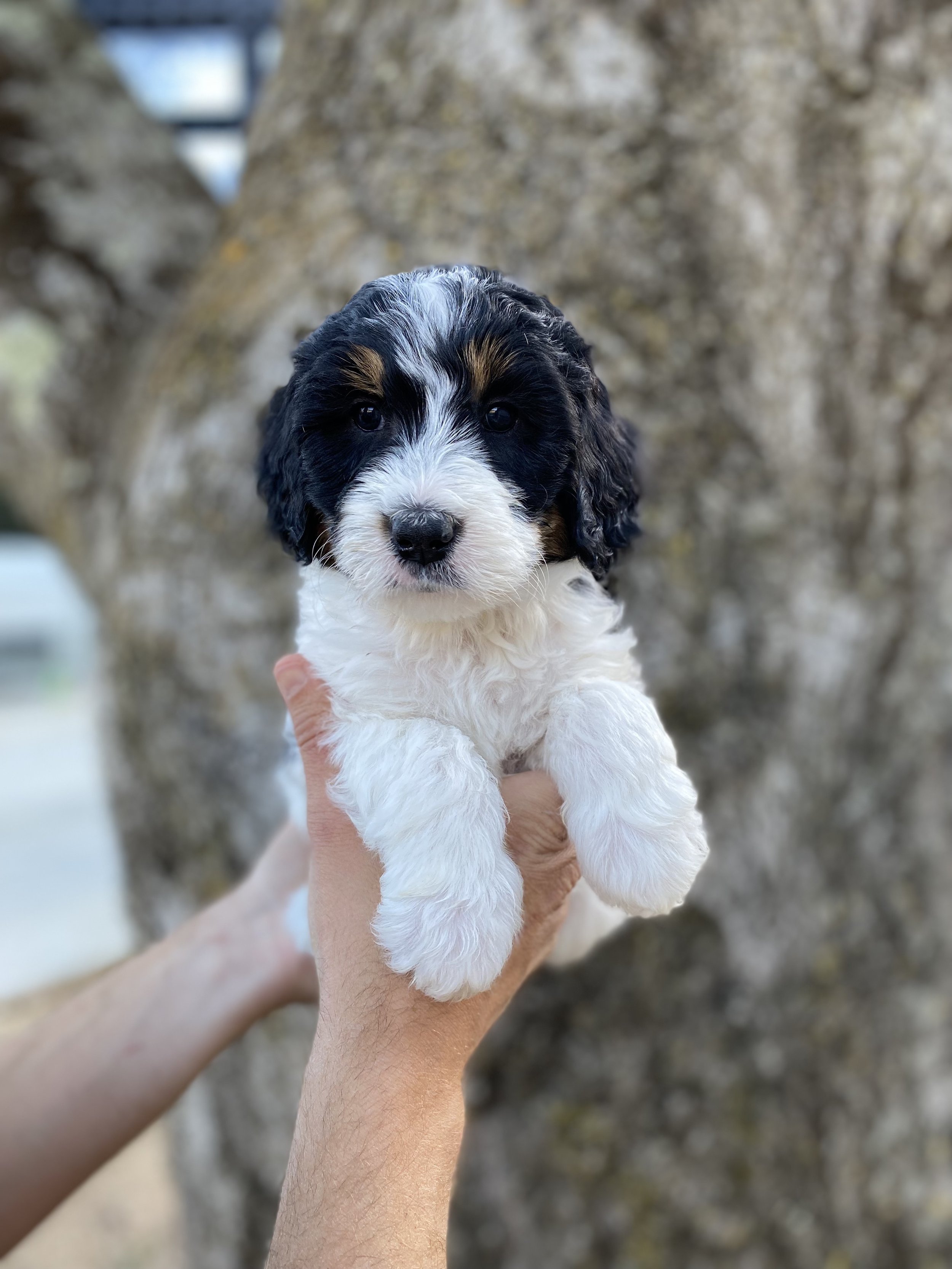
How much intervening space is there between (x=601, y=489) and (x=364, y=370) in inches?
17.8

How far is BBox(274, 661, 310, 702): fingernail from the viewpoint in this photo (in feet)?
6.84

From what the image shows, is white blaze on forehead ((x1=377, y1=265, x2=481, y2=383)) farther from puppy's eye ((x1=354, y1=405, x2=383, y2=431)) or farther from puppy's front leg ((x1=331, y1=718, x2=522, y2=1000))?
puppy's front leg ((x1=331, y1=718, x2=522, y2=1000))

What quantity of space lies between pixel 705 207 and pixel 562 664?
2.33 m

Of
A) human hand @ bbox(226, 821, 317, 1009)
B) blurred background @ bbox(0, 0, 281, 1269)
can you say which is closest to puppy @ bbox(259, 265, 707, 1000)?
human hand @ bbox(226, 821, 317, 1009)

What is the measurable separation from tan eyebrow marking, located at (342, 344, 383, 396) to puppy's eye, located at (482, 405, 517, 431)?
177mm

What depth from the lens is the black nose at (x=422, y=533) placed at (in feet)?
5.23

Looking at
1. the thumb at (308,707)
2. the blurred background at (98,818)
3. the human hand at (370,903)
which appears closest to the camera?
the human hand at (370,903)

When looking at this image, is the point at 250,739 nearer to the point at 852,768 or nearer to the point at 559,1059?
the point at 559,1059

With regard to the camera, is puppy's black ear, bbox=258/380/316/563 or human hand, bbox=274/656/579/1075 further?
human hand, bbox=274/656/579/1075

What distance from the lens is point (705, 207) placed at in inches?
143

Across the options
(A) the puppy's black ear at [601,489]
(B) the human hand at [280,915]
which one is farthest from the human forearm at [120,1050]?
(A) the puppy's black ear at [601,489]

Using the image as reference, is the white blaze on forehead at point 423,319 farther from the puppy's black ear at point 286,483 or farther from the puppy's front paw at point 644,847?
the puppy's front paw at point 644,847

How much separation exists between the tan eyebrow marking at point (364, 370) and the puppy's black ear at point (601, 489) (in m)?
0.34

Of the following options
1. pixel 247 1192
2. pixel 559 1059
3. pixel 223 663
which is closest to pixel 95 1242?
pixel 247 1192
